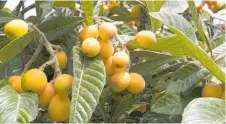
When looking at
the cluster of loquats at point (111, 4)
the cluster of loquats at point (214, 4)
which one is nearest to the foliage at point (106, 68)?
the cluster of loquats at point (111, 4)

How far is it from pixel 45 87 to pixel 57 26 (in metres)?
0.23

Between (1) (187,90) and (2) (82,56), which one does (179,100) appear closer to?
(1) (187,90)

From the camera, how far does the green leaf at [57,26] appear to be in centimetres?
103

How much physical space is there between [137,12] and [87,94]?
2.50ft

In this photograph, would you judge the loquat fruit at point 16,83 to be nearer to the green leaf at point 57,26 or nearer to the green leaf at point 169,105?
the green leaf at point 57,26

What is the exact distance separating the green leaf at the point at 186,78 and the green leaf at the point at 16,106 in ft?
1.25

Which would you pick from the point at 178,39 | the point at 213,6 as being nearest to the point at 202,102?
the point at 178,39

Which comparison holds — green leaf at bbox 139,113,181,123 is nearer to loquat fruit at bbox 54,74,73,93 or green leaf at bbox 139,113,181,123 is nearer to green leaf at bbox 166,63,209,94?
green leaf at bbox 166,63,209,94

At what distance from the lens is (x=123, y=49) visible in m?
0.96

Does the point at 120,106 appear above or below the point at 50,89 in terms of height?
below

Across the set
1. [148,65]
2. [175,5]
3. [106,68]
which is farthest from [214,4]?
[106,68]

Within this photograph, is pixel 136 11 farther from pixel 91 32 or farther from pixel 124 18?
pixel 91 32

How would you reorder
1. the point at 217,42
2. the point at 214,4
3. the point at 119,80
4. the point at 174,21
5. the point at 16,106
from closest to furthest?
1. the point at 16,106
2. the point at 119,80
3. the point at 174,21
4. the point at 217,42
5. the point at 214,4

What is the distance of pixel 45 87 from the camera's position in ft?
2.81
